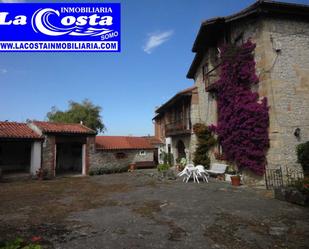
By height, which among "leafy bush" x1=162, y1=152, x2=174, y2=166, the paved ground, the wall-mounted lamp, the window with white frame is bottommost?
the paved ground

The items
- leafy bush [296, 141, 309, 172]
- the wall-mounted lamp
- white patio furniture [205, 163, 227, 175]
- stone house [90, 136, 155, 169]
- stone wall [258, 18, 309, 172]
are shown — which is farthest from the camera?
stone house [90, 136, 155, 169]

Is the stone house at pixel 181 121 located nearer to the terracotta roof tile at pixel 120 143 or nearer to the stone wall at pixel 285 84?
the terracotta roof tile at pixel 120 143

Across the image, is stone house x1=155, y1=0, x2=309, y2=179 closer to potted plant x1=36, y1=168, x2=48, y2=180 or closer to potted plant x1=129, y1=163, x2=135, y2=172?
potted plant x1=129, y1=163, x2=135, y2=172

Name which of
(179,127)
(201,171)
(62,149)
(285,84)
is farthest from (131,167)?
(285,84)

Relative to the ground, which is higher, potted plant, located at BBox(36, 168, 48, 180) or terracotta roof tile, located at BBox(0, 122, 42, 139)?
terracotta roof tile, located at BBox(0, 122, 42, 139)

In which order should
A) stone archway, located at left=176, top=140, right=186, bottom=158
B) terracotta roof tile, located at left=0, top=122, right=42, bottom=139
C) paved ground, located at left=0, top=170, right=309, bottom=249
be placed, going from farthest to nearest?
stone archway, located at left=176, top=140, right=186, bottom=158 → terracotta roof tile, located at left=0, top=122, right=42, bottom=139 → paved ground, located at left=0, top=170, right=309, bottom=249

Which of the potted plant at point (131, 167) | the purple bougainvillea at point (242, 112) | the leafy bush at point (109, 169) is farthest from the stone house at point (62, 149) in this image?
the purple bougainvillea at point (242, 112)

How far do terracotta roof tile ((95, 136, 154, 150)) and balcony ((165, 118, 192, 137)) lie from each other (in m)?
3.53

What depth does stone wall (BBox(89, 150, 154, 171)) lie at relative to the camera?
2077 cm

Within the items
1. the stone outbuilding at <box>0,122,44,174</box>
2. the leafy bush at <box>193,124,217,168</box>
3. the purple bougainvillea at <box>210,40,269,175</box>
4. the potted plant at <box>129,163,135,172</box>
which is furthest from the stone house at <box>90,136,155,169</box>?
the purple bougainvillea at <box>210,40,269,175</box>

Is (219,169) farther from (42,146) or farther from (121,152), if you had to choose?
(42,146)

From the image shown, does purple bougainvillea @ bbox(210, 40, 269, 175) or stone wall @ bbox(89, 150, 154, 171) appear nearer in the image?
purple bougainvillea @ bbox(210, 40, 269, 175)

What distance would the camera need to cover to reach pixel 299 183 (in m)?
8.71

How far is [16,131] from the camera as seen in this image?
704 inches
